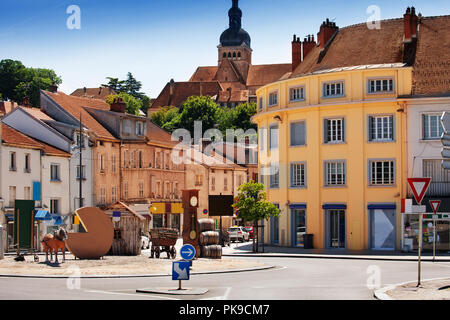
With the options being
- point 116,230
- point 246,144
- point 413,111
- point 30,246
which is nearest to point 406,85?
point 413,111

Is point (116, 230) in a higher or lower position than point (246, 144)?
lower

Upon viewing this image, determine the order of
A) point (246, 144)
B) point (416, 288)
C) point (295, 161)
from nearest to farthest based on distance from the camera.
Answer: point (416, 288) < point (295, 161) < point (246, 144)

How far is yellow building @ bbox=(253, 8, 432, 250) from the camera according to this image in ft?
156

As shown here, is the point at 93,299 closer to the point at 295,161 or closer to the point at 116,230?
the point at 116,230

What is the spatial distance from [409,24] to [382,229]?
13.1 metres

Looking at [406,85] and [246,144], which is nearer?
[406,85]

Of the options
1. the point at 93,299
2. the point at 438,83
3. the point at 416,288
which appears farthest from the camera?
the point at 438,83

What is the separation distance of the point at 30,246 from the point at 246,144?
6215cm

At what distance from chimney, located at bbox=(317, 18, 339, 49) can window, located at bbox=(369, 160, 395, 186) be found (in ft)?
34.1

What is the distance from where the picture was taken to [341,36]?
5394 centimetres

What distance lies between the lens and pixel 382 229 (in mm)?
47281

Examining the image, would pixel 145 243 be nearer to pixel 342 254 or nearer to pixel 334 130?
pixel 334 130

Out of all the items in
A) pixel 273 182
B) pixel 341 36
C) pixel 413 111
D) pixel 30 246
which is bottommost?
pixel 30 246

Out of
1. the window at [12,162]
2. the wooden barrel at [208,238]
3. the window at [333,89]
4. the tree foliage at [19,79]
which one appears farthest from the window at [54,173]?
the tree foliage at [19,79]
